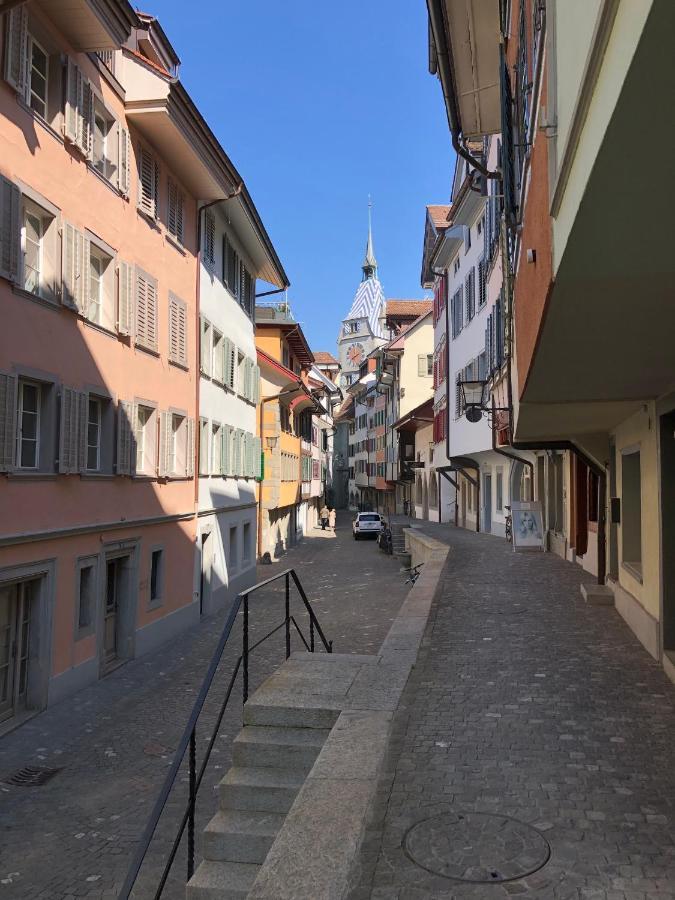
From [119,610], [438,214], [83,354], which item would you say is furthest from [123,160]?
[438,214]

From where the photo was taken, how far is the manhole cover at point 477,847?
378cm

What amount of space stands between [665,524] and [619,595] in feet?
11.6

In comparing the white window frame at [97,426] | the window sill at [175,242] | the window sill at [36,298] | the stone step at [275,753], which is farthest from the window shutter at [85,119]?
the stone step at [275,753]

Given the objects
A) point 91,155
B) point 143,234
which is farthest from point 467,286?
point 91,155

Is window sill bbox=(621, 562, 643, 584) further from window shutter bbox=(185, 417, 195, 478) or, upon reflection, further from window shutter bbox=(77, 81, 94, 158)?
window shutter bbox=(77, 81, 94, 158)

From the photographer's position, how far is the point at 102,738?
10102 millimetres

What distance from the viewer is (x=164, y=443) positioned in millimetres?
16125

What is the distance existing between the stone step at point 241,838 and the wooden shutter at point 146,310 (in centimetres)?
1088

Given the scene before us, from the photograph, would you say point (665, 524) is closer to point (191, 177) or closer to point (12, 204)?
point (12, 204)

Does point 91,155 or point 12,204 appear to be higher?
point 91,155

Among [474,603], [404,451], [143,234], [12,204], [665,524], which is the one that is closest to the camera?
[665,524]

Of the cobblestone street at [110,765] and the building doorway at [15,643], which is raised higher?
the building doorway at [15,643]

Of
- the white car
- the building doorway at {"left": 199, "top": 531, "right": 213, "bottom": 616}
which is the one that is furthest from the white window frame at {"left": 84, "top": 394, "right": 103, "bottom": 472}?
the white car

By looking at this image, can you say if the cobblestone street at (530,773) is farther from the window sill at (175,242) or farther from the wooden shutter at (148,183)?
the window sill at (175,242)
